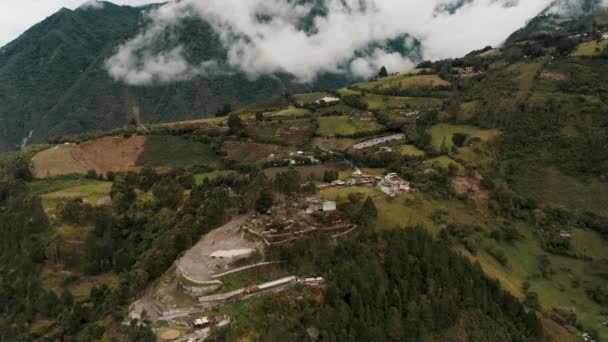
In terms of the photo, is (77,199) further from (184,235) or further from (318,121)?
(318,121)

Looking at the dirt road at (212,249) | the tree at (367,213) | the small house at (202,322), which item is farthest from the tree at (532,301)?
the small house at (202,322)

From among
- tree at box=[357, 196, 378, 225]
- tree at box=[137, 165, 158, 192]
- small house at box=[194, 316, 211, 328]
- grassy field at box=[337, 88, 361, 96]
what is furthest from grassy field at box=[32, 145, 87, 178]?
grassy field at box=[337, 88, 361, 96]

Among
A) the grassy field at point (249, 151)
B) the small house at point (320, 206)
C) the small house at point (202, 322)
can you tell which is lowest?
the small house at point (202, 322)

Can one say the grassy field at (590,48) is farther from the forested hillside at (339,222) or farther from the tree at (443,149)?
the tree at (443,149)

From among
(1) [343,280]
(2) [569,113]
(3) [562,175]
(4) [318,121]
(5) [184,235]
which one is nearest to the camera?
(1) [343,280]

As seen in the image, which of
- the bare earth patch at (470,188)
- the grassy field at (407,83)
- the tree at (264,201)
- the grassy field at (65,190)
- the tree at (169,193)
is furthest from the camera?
the grassy field at (407,83)


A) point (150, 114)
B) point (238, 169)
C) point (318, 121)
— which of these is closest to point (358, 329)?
point (238, 169)

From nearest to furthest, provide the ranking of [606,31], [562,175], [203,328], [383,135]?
[203,328]
[562,175]
[383,135]
[606,31]
